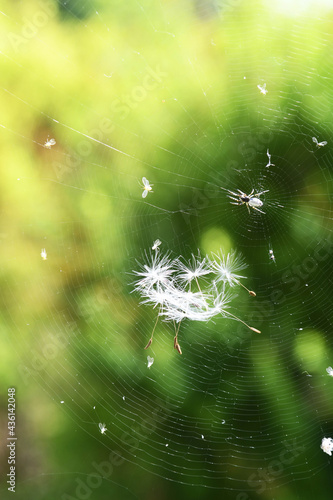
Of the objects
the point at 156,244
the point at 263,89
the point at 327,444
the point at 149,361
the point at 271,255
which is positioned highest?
the point at 263,89

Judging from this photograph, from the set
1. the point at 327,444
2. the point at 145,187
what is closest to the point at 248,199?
the point at 145,187

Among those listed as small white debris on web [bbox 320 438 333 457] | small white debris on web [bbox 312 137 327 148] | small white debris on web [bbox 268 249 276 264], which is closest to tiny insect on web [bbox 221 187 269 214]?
small white debris on web [bbox 268 249 276 264]

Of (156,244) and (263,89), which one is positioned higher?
(263,89)

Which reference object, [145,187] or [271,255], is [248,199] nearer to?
[271,255]

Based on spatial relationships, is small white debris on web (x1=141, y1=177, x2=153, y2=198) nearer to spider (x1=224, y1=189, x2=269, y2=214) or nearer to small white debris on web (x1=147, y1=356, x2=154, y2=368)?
spider (x1=224, y1=189, x2=269, y2=214)

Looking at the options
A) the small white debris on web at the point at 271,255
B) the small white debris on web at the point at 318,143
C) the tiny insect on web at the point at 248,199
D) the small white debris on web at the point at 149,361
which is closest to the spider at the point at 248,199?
the tiny insect on web at the point at 248,199

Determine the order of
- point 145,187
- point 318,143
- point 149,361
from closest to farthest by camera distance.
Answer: point 318,143 < point 145,187 < point 149,361

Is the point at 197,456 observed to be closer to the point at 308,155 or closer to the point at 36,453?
the point at 36,453

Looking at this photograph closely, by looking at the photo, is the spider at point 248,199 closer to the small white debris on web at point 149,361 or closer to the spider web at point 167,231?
the spider web at point 167,231
